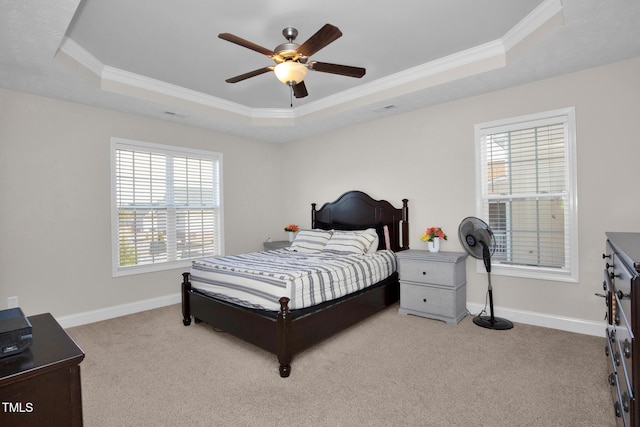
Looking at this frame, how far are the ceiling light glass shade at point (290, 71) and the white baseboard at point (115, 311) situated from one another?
343 centimetres

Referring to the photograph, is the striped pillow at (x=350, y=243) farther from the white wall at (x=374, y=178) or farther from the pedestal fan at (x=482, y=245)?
the pedestal fan at (x=482, y=245)

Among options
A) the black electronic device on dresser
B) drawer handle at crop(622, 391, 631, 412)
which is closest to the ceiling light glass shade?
the black electronic device on dresser

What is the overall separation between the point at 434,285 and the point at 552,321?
117 centimetres

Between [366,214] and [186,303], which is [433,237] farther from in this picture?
[186,303]

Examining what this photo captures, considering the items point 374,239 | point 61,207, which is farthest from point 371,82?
point 61,207

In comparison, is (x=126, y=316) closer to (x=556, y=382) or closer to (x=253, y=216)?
(x=253, y=216)

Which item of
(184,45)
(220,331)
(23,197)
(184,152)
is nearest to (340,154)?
(184,152)

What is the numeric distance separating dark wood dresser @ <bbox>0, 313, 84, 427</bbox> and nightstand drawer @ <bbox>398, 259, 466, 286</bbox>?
3157 mm

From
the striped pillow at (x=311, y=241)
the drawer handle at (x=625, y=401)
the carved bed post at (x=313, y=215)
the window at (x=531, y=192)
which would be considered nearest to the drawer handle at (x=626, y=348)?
the drawer handle at (x=625, y=401)

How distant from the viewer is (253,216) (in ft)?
18.0

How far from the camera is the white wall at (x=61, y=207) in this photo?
3271mm

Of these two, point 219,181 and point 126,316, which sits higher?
point 219,181

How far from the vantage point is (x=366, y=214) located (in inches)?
183

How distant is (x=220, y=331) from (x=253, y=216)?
2.47m
